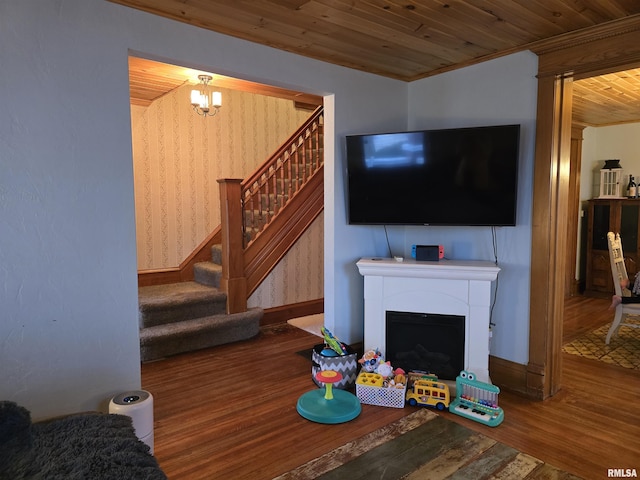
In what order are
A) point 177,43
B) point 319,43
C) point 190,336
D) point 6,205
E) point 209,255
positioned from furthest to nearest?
point 209,255
point 190,336
point 319,43
point 177,43
point 6,205

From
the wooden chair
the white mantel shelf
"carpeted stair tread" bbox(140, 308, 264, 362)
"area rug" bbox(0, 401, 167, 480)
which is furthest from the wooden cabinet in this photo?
"area rug" bbox(0, 401, 167, 480)

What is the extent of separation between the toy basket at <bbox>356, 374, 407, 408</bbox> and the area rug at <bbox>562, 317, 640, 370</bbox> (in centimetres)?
203

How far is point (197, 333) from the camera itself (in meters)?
3.88

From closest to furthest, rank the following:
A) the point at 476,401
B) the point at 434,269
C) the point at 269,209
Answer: the point at 476,401 < the point at 434,269 < the point at 269,209

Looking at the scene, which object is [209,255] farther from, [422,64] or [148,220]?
[422,64]

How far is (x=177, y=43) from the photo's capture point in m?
2.49

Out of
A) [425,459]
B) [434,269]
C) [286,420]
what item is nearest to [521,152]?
[434,269]

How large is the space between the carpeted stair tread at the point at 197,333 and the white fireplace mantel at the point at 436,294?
1.44m

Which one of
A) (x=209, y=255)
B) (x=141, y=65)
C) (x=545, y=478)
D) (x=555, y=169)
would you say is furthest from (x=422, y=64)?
(x=209, y=255)

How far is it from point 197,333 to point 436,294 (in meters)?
2.16

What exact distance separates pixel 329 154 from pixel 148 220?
2571 millimetres

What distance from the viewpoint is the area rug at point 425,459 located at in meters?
2.08

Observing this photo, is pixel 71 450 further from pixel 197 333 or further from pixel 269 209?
pixel 269 209

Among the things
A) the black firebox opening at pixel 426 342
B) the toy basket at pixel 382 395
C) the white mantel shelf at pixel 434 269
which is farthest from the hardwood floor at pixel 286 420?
the white mantel shelf at pixel 434 269
